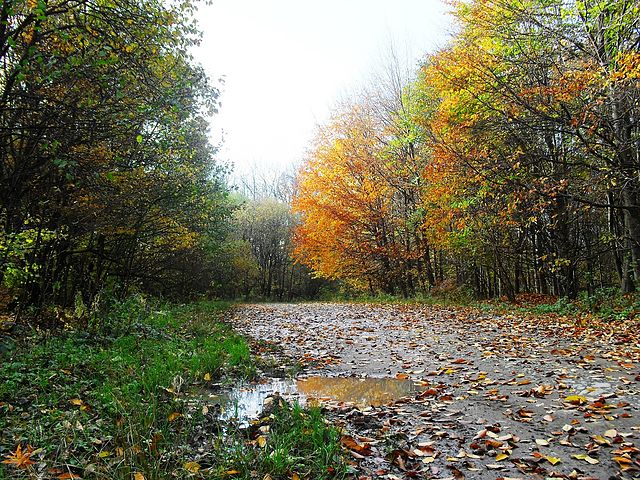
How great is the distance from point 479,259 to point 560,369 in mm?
11028

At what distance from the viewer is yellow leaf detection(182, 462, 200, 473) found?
316cm

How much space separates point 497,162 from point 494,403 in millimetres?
8713

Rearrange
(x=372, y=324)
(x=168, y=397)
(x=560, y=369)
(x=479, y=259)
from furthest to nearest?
(x=479, y=259) < (x=372, y=324) < (x=560, y=369) < (x=168, y=397)

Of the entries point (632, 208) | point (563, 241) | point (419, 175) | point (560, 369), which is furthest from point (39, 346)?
point (419, 175)

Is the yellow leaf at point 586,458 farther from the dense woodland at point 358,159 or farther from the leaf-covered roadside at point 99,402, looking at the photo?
the dense woodland at point 358,159

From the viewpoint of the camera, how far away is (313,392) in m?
5.34

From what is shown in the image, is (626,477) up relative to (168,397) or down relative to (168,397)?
down

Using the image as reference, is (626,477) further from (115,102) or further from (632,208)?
(632,208)

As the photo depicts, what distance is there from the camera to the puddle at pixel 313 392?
4785 mm

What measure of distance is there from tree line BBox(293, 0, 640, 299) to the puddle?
280 inches

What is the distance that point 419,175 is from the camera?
19500mm

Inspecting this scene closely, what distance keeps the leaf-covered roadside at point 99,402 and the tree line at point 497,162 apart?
8970 millimetres

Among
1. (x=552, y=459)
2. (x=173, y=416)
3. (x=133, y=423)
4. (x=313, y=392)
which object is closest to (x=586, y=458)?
(x=552, y=459)

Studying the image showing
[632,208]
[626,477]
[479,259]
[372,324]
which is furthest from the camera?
[479,259]
